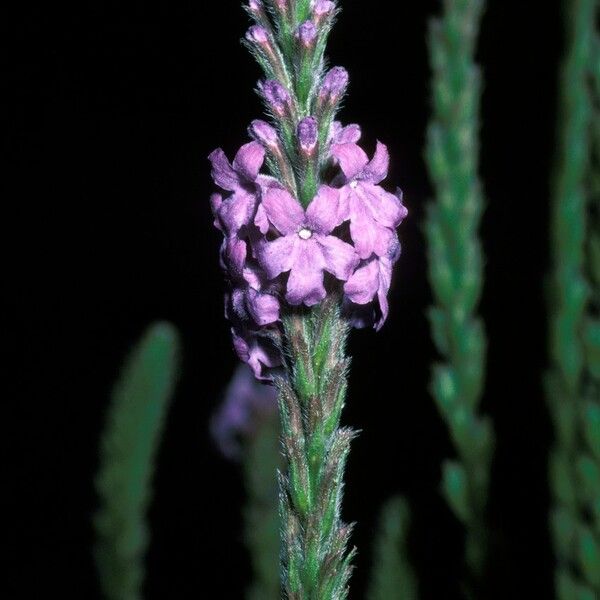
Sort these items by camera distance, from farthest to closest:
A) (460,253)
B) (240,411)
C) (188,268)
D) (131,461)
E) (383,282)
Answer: (188,268) → (240,411) → (131,461) → (460,253) → (383,282)

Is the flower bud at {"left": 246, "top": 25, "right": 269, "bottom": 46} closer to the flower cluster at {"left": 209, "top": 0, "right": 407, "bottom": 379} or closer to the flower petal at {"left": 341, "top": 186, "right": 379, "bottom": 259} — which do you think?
the flower cluster at {"left": 209, "top": 0, "right": 407, "bottom": 379}

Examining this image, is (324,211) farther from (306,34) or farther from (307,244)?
(306,34)

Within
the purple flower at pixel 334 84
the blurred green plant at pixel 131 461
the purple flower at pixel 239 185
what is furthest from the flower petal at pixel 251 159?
the blurred green plant at pixel 131 461

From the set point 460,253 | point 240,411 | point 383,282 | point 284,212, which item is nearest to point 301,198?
point 284,212

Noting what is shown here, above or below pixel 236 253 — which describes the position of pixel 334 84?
above

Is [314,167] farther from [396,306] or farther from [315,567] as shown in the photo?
[396,306]

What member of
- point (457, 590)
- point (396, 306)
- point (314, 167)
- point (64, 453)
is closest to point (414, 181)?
point (396, 306)
